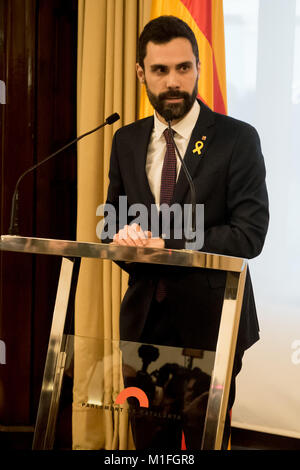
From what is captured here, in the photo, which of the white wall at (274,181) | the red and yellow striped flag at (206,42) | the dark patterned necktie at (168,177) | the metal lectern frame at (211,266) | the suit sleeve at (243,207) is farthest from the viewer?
the white wall at (274,181)

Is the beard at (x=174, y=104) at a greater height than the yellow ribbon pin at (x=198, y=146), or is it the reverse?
the beard at (x=174, y=104)

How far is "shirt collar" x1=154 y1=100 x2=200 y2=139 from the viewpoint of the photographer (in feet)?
5.64

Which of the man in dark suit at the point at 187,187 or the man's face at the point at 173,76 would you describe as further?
the man's face at the point at 173,76

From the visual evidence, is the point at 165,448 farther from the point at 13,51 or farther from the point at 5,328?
the point at 13,51

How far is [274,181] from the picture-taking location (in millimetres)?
2463

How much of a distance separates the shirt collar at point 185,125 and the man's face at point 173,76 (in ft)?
0.09

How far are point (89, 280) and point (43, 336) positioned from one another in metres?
0.49

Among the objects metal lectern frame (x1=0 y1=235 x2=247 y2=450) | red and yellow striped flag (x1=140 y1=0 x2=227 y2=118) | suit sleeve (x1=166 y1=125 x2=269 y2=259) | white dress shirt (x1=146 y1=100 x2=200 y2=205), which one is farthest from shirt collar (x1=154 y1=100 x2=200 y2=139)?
metal lectern frame (x1=0 y1=235 x2=247 y2=450)

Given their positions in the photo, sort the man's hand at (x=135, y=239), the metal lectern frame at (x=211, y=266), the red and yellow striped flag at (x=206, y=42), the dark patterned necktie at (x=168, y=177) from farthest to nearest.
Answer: the red and yellow striped flag at (x=206, y=42) → the dark patterned necktie at (x=168, y=177) → the man's hand at (x=135, y=239) → the metal lectern frame at (x=211, y=266)

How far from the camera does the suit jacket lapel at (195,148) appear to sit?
1595 mm

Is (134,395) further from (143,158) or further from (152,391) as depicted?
(143,158)

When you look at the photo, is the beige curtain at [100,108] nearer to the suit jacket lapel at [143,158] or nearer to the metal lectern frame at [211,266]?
the suit jacket lapel at [143,158]

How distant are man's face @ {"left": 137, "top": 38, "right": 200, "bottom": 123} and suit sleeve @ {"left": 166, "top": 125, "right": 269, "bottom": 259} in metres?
0.22

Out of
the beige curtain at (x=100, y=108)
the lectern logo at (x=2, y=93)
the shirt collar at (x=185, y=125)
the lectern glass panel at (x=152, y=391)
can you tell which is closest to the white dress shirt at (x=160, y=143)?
the shirt collar at (x=185, y=125)
